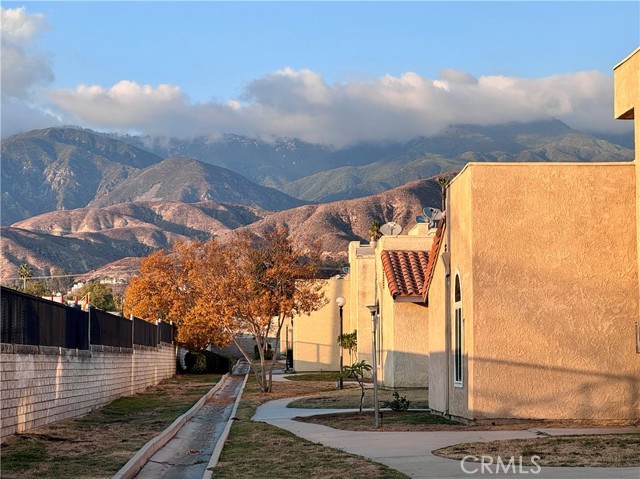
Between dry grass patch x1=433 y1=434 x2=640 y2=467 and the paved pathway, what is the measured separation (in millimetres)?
4079

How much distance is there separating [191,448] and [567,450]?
8.05 metres

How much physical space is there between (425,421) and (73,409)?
349 inches

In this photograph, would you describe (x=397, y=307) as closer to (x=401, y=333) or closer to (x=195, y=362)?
(x=401, y=333)

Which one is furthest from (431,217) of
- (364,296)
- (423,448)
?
(423,448)

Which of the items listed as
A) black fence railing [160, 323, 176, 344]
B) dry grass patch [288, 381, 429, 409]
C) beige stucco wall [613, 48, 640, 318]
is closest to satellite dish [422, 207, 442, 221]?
dry grass patch [288, 381, 429, 409]

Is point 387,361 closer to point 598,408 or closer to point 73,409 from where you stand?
point 73,409

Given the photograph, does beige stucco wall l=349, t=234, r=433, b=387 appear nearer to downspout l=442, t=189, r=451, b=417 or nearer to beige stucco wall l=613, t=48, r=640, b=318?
downspout l=442, t=189, r=451, b=417

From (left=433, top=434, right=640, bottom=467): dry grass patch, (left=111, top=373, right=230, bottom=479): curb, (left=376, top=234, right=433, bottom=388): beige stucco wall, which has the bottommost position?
(left=111, top=373, right=230, bottom=479): curb

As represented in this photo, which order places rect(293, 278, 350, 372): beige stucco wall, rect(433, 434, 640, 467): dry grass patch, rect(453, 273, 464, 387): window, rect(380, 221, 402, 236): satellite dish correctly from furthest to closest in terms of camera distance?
rect(293, 278, 350, 372): beige stucco wall < rect(380, 221, 402, 236): satellite dish < rect(453, 273, 464, 387): window < rect(433, 434, 640, 467): dry grass patch

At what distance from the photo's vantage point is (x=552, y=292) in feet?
66.6

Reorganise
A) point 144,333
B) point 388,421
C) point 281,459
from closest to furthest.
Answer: point 281,459 < point 388,421 < point 144,333

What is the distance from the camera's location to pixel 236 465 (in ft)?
52.1

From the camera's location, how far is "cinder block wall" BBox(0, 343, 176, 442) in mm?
19044

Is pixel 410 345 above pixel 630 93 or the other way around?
the other way around
